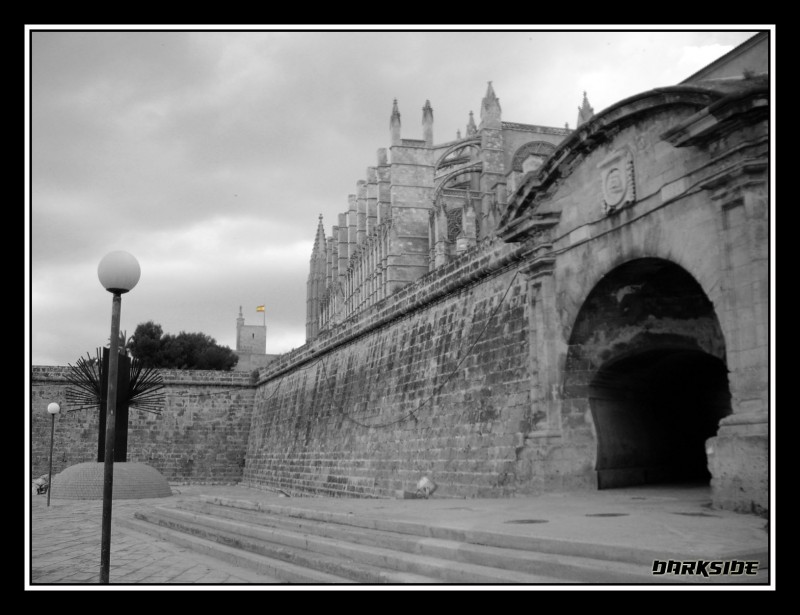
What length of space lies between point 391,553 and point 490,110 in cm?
4002

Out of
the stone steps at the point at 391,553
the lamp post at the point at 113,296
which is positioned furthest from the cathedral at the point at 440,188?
the lamp post at the point at 113,296

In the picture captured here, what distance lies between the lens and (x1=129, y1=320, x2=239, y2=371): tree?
153 ft

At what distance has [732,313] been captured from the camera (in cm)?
677

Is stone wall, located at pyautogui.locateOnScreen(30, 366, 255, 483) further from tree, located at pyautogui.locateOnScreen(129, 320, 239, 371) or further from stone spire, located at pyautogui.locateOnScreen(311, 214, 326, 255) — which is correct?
stone spire, located at pyautogui.locateOnScreen(311, 214, 326, 255)

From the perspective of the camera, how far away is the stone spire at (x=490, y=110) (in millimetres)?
42531

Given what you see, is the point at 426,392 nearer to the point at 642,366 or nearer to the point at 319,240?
the point at 642,366

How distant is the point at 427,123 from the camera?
45.5 metres

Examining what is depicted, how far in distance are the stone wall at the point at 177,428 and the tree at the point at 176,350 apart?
19.0 meters

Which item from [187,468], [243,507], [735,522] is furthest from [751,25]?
[187,468]

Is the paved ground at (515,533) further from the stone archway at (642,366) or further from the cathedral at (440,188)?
the cathedral at (440,188)

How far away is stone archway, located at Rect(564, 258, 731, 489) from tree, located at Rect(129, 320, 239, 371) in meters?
40.0

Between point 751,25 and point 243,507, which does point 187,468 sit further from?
point 751,25

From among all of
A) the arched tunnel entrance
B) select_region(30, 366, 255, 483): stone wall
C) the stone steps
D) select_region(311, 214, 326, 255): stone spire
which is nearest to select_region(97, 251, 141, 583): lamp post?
the stone steps

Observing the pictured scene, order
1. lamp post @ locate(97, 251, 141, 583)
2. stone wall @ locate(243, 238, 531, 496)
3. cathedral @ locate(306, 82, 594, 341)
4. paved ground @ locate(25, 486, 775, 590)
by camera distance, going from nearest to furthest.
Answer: paved ground @ locate(25, 486, 775, 590) < lamp post @ locate(97, 251, 141, 583) < stone wall @ locate(243, 238, 531, 496) < cathedral @ locate(306, 82, 594, 341)
